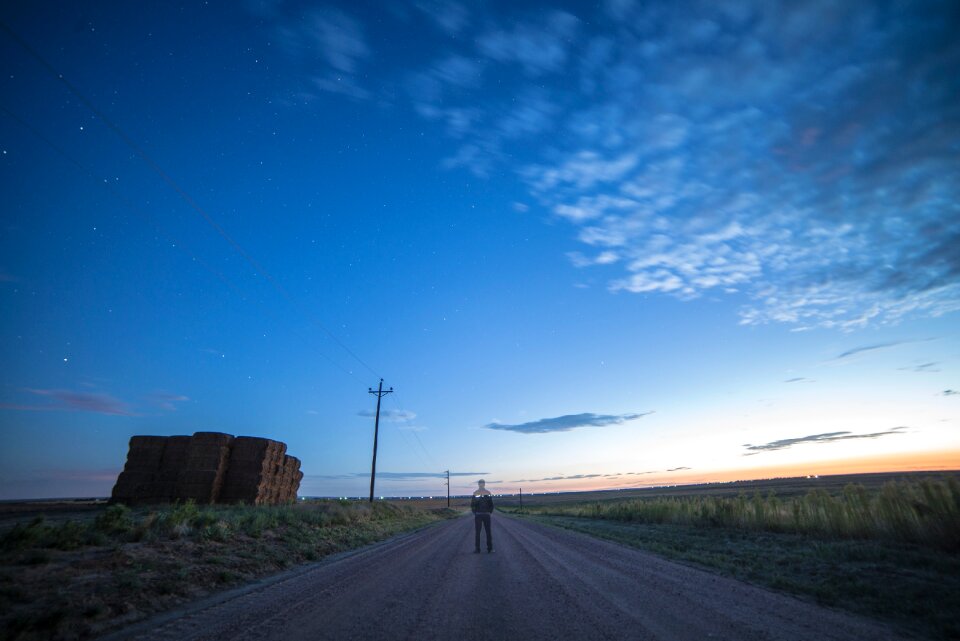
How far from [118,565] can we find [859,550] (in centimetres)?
1596

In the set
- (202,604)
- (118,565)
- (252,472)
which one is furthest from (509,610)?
(252,472)

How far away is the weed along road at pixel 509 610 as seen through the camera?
495 cm

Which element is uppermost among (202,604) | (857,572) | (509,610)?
(202,604)

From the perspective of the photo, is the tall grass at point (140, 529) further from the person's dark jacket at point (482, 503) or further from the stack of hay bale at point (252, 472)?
the stack of hay bale at point (252, 472)

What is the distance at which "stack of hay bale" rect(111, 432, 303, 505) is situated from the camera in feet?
73.4

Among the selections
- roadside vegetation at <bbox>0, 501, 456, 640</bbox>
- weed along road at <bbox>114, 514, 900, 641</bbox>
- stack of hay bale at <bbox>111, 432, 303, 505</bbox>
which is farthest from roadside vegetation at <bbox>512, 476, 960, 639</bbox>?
stack of hay bale at <bbox>111, 432, 303, 505</bbox>

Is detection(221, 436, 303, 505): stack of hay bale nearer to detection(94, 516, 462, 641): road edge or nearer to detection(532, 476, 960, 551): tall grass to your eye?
detection(94, 516, 462, 641): road edge

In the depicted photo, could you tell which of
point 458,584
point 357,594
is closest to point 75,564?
point 357,594

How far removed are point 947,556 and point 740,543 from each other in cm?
609

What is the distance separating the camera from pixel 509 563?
10.7m

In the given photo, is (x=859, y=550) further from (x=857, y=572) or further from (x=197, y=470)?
(x=197, y=470)

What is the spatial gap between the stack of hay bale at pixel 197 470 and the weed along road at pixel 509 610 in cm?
1756

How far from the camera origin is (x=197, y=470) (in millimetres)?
23094

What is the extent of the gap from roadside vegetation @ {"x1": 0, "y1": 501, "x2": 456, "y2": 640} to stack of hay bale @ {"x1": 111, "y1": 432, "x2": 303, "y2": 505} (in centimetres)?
1165
